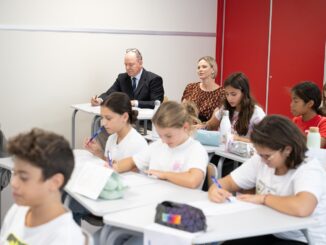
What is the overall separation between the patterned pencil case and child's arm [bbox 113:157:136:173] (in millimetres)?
898

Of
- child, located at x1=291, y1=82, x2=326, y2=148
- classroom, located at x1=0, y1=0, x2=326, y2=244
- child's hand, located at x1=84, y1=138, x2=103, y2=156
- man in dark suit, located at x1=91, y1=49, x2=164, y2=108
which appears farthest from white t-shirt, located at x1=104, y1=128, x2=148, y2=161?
man in dark suit, located at x1=91, y1=49, x2=164, y2=108

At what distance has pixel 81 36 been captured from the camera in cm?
608

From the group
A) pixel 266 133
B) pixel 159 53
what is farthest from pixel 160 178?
pixel 159 53

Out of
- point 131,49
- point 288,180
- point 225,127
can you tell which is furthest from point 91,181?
point 131,49

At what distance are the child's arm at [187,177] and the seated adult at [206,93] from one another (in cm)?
221

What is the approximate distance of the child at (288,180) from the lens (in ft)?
7.11

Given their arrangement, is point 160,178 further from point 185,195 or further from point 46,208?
point 46,208

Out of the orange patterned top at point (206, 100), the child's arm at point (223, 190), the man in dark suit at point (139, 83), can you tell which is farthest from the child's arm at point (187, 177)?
the man in dark suit at point (139, 83)

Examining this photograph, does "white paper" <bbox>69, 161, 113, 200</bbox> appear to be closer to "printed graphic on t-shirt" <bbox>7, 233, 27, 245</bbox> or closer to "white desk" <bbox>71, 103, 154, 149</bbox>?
"printed graphic on t-shirt" <bbox>7, 233, 27, 245</bbox>

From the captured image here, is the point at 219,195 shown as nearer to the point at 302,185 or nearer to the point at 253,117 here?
the point at 302,185

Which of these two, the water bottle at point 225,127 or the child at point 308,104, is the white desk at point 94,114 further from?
the child at point 308,104

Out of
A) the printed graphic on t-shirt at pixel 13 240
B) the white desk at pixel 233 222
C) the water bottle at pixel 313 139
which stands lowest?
the white desk at pixel 233 222

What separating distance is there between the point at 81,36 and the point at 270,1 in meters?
2.32

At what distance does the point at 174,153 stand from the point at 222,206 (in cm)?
61
